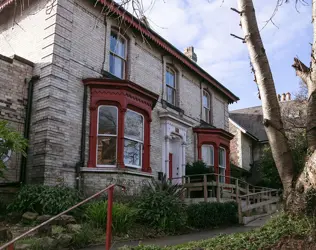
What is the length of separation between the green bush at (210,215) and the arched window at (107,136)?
304 centimetres

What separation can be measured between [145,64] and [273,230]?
1084cm

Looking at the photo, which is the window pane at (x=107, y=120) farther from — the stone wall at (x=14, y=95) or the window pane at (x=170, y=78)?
the window pane at (x=170, y=78)

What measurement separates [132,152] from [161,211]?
332 centimetres

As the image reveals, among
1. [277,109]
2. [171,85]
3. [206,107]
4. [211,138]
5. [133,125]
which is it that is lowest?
[277,109]

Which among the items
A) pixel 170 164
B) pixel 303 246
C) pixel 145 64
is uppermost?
pixel 145 64

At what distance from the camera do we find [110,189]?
527cm

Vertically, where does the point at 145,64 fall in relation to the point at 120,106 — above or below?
above

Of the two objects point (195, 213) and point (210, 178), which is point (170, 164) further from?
point (195, 213)

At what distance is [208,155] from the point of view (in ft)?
62.7

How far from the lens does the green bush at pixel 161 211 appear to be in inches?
397

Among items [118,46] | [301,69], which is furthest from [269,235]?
[118,46]

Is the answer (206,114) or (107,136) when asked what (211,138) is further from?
(107,136)

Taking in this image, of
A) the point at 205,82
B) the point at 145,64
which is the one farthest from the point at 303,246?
the point at 205,82

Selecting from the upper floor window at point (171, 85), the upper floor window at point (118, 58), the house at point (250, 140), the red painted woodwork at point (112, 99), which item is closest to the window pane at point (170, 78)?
the upper floor window at point (171, 85)
